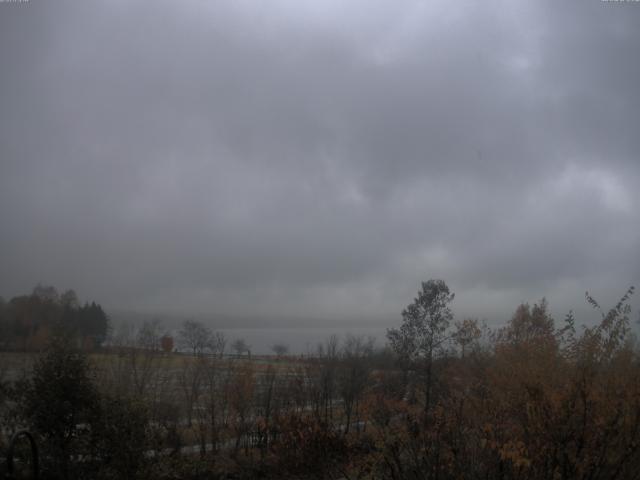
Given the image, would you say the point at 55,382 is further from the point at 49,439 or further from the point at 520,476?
the point at 520,476

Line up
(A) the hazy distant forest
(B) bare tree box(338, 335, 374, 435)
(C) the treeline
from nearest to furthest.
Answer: (A) the hazy distant forest
(C) the treeline
(B) bare tree box(338, 335, 374, 435)

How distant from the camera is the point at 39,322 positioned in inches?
763

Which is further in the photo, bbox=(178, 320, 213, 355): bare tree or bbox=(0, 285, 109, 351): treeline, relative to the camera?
bbox=(178, 320, 213, 355): bare tree

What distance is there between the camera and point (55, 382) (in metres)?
8.89

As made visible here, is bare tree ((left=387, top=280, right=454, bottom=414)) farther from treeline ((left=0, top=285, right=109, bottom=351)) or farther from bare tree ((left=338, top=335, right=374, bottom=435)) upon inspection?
treeline ((left=0, top=285, right=109, bottom=351))

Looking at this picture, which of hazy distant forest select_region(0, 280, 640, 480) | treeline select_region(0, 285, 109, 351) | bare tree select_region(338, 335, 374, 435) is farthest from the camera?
bare tree select_region(338, 335, 374, 435)

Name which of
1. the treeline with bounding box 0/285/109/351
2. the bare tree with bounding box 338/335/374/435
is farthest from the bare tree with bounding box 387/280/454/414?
the treeline with bounding box 0/285/109/351

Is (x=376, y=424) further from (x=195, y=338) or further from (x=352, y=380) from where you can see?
(x=195, y=338)

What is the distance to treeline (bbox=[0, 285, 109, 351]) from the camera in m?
14.8

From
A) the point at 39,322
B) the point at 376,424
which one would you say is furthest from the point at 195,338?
the point at 376,424

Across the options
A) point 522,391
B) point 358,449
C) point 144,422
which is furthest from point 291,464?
point 522,391

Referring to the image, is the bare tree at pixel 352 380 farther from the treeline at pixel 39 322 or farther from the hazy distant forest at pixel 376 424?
the treeline at pixel 39 322

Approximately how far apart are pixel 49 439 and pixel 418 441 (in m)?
6.37

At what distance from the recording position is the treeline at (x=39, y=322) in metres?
14.8
